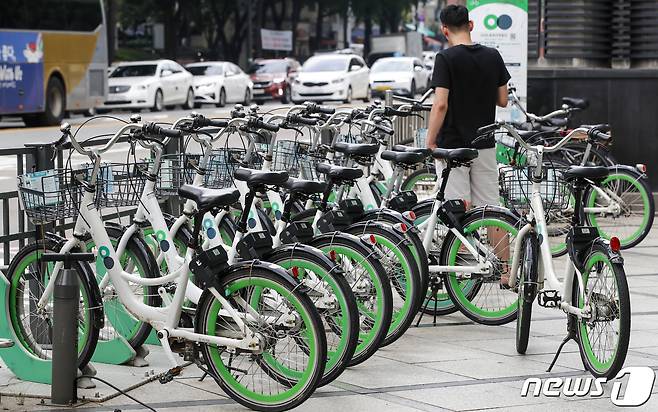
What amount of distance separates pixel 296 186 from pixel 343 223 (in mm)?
934

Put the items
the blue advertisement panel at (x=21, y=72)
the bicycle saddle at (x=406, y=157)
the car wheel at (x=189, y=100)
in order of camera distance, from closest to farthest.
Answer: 1. the bicycle saddle at (x=406, y=157)
2. the blue advertisement panel at (x=21, y=72)
3. the car wheel at (x=189, y=100)

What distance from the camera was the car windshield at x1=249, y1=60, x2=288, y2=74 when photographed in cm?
4800

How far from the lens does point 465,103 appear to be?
8.93 m

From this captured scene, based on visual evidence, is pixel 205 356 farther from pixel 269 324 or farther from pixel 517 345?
pixel 517 345

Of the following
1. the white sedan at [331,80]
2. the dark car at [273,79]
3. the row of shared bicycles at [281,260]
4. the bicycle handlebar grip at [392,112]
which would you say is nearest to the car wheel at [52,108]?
the white sedan at [331,80]

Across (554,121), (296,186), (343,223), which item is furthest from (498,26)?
(296,186)

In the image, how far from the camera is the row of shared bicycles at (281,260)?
6.20 meters

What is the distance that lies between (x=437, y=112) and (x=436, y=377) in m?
2.32

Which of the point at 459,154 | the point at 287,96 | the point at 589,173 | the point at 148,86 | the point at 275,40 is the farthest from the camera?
the point at 275,40

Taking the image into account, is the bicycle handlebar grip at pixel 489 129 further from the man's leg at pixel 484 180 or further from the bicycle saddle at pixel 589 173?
the man's leg at pixel 484 180

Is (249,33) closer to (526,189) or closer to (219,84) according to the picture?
(219,84)

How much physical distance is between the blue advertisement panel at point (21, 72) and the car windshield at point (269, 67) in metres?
19.0

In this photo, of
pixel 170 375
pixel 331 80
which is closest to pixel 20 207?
pixel 170 375

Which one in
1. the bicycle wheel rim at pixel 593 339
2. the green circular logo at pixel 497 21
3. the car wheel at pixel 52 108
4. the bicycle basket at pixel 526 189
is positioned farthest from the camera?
the car wheel at pixel 52 108
